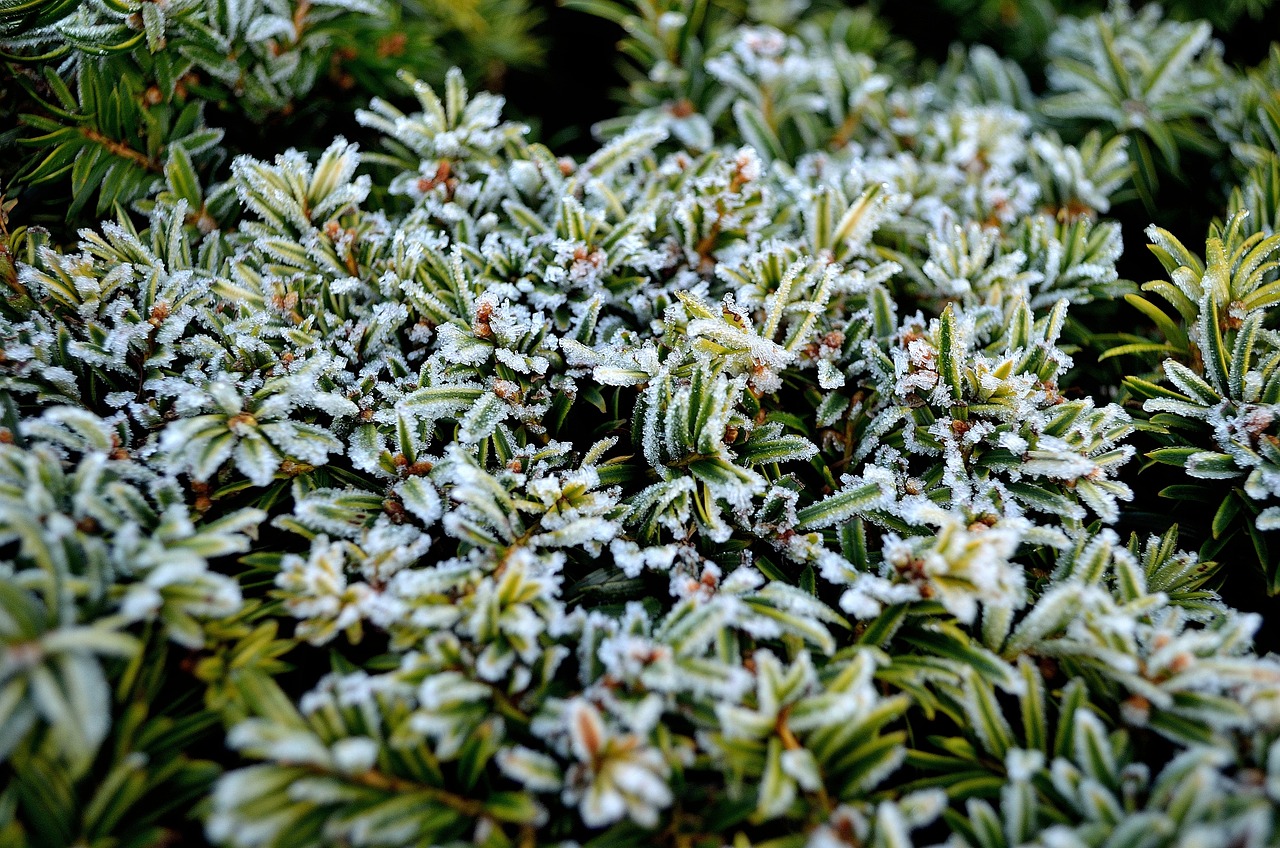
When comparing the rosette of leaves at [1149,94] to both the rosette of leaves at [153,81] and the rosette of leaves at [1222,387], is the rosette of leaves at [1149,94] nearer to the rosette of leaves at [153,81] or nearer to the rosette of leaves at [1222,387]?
the rosette of leaves at [1222,387]

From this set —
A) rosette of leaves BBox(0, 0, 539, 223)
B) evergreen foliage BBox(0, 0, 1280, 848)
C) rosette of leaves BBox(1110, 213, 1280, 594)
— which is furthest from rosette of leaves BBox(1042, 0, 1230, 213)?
rosette of leaves BBox(0, 0, 539, 223)

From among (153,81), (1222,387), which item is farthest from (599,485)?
(153,81)

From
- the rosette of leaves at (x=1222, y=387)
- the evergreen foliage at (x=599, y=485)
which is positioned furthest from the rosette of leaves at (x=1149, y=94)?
the rosette of leaves at (x=1222, y=387)

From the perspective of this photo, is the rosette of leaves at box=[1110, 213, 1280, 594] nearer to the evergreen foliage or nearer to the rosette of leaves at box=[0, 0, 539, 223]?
the evergreen foliage

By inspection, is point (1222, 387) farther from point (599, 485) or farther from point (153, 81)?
point (153, 81)

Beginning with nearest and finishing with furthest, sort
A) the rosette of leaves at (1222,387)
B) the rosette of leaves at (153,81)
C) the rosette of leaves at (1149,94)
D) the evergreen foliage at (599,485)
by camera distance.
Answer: the evergreen foliage at (599,485)
the rosette of leaves at (1222,387)
the rosette of leaves at (153,81)
the rosette of leaves at (1149,94)

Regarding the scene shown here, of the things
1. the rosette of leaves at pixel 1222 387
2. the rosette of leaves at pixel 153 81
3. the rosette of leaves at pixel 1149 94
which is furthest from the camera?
the rosette of leaves at pixel 1149 94

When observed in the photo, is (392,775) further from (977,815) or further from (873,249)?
(873,249)

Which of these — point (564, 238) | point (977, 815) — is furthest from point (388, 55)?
point (977, 815)
